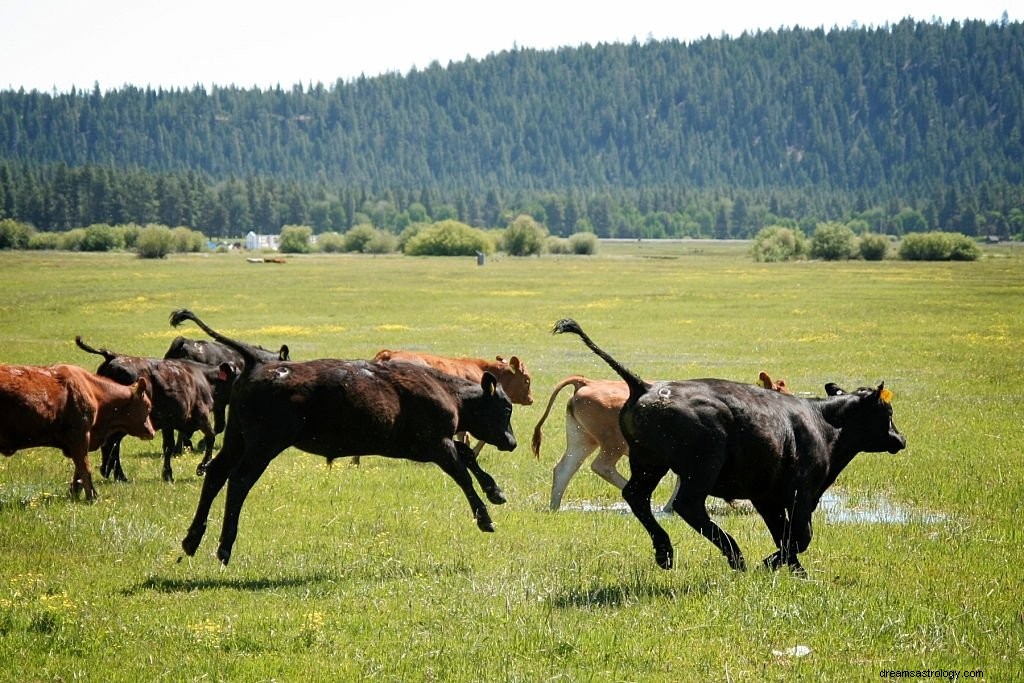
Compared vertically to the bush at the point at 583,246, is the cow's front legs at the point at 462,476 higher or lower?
higher

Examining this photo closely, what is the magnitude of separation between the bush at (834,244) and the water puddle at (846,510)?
114 metres

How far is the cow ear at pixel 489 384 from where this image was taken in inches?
515

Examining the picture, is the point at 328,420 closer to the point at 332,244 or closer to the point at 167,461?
the point at 167,461

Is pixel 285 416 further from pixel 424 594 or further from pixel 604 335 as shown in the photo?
pixel 604 335

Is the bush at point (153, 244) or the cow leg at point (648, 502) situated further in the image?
the bush at point (153, 244)

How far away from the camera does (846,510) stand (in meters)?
15.4

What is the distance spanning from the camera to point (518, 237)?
495 ft

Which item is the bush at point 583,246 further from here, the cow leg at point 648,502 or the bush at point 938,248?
the cow leg at point 648,502

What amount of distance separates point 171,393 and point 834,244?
11572cm

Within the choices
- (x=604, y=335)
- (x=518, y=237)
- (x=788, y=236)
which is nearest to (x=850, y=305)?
(x=604, y=335)

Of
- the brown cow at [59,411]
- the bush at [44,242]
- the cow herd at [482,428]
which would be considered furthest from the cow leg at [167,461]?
the bush at [44,242]

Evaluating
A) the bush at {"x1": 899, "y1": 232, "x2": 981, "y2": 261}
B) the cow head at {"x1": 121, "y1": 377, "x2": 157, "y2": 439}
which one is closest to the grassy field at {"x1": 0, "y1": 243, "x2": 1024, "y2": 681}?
the cow head at {"x1": 121, "y1": 377, "x2": 157, "y2": 439}

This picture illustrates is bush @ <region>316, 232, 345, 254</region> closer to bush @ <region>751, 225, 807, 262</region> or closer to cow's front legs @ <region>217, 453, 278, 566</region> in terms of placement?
bush @ <region>751, 225, 807, 262</region>

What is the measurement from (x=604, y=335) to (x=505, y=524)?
2868 centimetres
